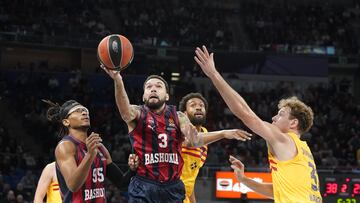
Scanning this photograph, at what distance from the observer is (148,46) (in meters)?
25.5

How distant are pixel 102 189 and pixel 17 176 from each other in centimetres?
1203

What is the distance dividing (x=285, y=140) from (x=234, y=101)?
0.61 meters

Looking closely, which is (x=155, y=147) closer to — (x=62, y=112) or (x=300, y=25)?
(x=62, y=112)

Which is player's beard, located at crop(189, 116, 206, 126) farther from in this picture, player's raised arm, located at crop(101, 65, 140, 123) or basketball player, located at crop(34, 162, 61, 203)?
basketball player, located at crop(34, 162, 61, 203)

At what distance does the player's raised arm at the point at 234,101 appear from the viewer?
16.6 ft

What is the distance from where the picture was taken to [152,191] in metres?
6.11

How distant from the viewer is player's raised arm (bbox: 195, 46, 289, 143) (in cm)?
505

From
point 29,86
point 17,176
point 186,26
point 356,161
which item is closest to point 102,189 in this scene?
point 17,176

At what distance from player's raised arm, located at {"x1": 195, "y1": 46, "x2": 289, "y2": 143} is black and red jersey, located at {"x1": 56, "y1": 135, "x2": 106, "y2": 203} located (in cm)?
179

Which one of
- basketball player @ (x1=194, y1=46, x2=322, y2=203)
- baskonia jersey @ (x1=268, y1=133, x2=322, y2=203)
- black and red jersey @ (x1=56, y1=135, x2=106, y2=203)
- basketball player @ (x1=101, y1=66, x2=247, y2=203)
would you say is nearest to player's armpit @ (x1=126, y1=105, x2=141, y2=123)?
basketball player @ (x1=101, y1=66, x2=247, y2=203)

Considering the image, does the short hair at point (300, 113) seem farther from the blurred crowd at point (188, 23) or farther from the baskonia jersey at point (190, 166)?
the blurred crowd at point (188, 23)

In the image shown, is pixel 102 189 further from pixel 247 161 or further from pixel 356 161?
pixel 356 161

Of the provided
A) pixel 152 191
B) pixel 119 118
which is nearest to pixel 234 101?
pixel 152 191

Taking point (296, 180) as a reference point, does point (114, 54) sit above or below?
above
